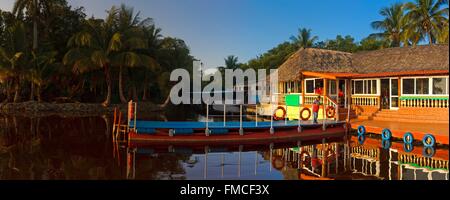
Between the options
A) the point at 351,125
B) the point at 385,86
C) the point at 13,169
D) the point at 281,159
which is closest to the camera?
the point at 13,169

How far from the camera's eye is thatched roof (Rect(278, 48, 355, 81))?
2442cm

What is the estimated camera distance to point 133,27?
36.3 m

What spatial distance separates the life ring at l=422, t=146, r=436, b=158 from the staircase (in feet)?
17.2

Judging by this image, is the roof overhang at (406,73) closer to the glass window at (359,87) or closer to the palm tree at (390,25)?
the glass window at (359,87)

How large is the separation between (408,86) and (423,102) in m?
1.53

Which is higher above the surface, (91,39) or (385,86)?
(91,39)

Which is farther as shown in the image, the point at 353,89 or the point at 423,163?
the point at 353,89

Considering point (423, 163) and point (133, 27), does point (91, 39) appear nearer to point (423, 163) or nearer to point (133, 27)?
point (133, 27)

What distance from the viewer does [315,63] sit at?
82.1 feet

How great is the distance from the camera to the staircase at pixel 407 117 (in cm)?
1812

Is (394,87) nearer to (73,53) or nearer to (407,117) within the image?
(407,117)

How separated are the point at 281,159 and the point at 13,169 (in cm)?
841

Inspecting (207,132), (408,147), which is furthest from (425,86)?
(207,132)
